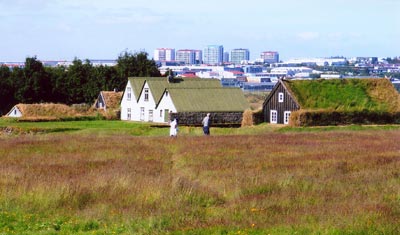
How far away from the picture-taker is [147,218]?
50.9ft

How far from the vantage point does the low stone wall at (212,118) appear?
246 feet

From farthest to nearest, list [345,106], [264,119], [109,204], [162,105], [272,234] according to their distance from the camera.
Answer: [162,105] → [264,119] → [345,106] → [109,204] → [272,234]

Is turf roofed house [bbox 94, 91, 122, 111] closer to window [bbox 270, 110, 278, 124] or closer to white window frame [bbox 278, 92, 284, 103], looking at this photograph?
window [bbox 270, 110, 278, 124]

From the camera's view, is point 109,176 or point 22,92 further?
point 22,92

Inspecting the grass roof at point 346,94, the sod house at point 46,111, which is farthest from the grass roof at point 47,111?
the grass roof at point 346,94

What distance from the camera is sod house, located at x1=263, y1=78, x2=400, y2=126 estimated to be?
6388cm

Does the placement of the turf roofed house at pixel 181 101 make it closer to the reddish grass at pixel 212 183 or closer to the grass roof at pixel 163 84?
the grass roof at pixel 163 84

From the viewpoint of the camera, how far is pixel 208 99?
79562 millimetres

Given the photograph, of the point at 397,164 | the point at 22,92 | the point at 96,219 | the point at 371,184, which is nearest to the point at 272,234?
the point at 96,219

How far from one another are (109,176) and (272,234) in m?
8.15

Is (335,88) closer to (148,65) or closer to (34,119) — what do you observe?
(34,119)

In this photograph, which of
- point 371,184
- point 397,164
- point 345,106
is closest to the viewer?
point 371,184

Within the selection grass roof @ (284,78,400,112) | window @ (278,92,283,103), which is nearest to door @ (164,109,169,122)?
window @ (278,92,283,103)

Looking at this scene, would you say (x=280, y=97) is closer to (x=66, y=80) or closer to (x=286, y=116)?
(x=286, y=116)
